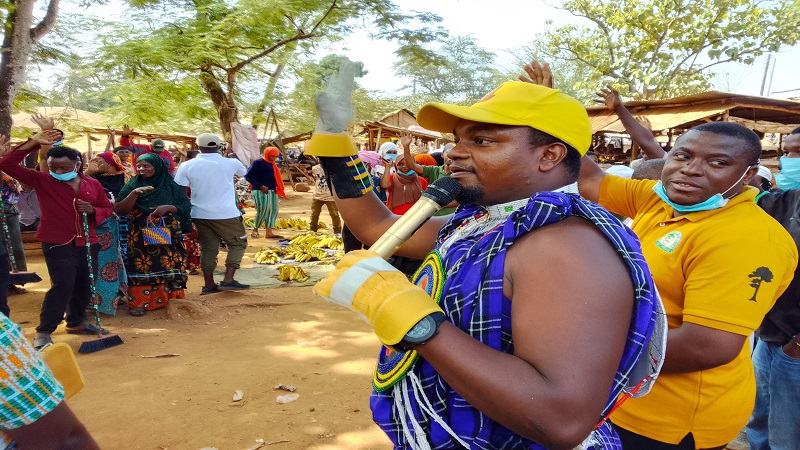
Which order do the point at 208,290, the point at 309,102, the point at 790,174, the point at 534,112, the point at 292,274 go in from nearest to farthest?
the point at 534,112, the point at 790,174, the point at 208,290, the point at 292,274, the point at 309,102

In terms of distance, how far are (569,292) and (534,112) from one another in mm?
484

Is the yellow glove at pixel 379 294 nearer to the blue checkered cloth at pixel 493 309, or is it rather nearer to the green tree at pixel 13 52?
the blue checkered cloth at pixel 493 309

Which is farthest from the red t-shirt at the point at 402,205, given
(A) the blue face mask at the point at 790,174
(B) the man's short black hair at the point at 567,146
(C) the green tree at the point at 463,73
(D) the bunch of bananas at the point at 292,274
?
(C) the green tree at the point at 463,73

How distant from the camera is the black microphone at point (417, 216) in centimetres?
128

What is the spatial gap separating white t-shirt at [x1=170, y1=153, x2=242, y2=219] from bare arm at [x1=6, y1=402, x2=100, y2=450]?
5.17 metres

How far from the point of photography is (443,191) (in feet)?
4.35

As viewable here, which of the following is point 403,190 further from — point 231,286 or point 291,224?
point 291,224

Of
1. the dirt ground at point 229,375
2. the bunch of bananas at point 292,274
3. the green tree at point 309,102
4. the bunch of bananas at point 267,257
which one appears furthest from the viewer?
the green tree at point 309,102

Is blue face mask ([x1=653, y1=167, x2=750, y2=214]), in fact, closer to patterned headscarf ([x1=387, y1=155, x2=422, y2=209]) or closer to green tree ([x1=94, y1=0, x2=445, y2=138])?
patterned headscarf ([x1=387, y1=155, x2=422, y2=209])

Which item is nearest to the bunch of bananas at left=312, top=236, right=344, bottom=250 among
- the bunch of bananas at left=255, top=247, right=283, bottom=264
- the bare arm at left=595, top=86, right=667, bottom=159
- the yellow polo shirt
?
the bunch of bananas at left=255, top=247, right=283, bottom=264

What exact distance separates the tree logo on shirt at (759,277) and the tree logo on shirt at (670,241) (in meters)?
0.26

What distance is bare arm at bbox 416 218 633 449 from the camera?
99 centimetres

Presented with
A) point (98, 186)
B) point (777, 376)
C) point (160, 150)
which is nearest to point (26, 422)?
point (777, 376)

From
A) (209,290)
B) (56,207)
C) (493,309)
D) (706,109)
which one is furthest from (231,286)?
(706,109)
